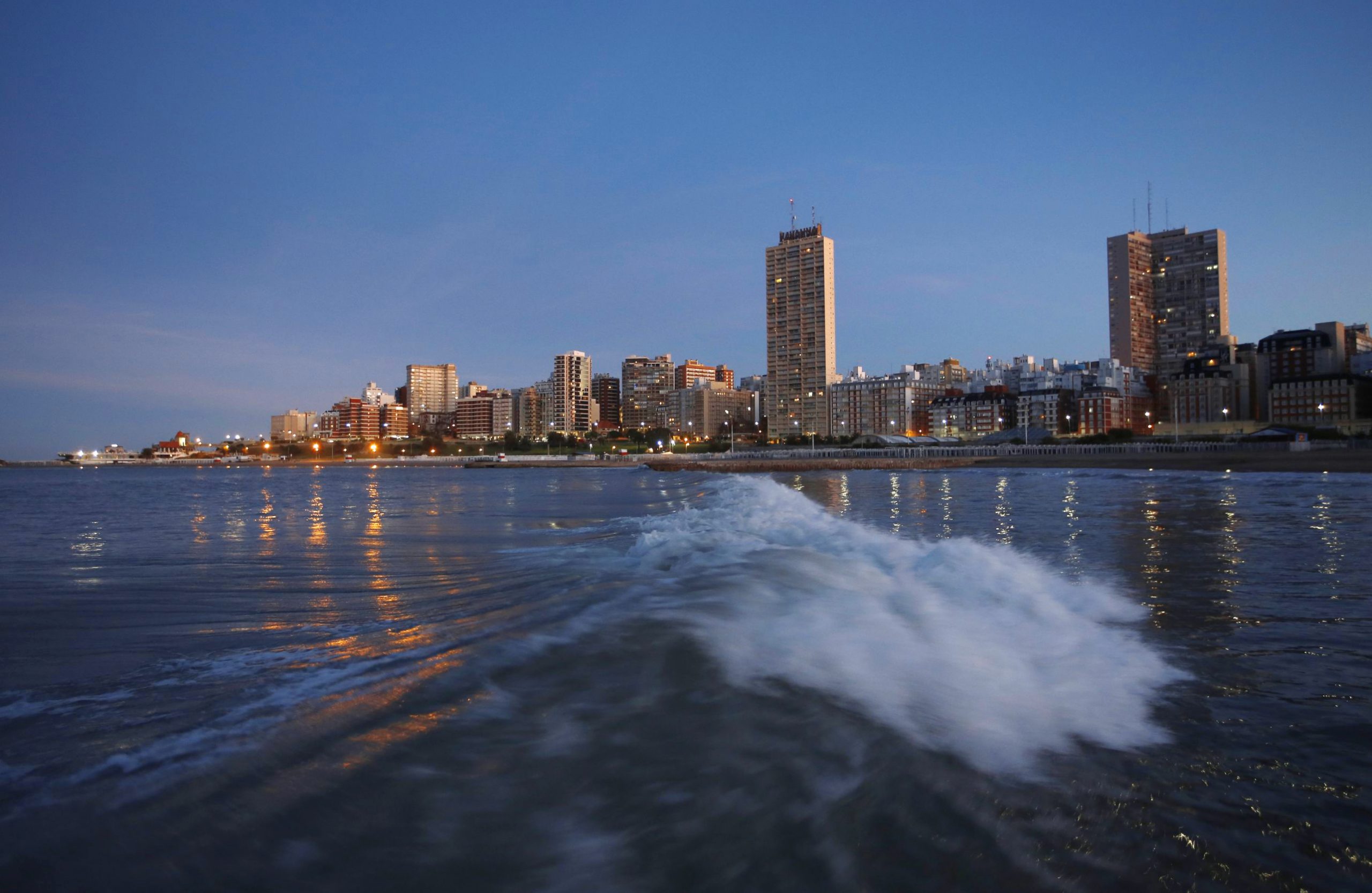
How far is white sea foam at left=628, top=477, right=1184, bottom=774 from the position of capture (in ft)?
13.1

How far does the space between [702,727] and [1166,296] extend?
177 meters

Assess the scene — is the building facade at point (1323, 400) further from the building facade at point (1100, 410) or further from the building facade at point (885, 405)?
the building facade at point (885, 405)

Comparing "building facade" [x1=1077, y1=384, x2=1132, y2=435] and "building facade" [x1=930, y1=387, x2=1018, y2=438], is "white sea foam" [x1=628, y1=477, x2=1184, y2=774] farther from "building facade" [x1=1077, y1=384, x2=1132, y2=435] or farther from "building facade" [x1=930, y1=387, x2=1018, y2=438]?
"building facade" [x1=930, y1=387, x2=1018, y2=438]

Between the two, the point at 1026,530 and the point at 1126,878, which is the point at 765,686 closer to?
the point at 1126,878

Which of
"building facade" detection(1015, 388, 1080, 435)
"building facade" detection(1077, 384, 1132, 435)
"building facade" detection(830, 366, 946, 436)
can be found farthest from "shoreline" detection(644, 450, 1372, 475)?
"building facade" detection(830, 366, 946, 436)

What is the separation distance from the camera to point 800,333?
509 feet

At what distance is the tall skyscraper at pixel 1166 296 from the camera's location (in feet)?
464

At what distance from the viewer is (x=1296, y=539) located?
1172cm

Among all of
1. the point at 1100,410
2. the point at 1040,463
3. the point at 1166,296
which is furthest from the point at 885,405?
the point at 1040,463

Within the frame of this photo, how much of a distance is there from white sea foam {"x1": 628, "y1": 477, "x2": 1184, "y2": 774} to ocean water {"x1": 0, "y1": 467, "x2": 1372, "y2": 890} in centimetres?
4

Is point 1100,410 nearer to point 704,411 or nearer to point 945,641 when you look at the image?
point 704,411

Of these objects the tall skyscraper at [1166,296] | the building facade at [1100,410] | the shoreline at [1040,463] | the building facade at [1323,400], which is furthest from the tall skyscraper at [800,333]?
the building facade at [1323,400]

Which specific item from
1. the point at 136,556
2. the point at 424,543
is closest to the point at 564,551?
the point at 424,543

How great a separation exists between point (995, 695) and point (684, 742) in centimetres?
200
